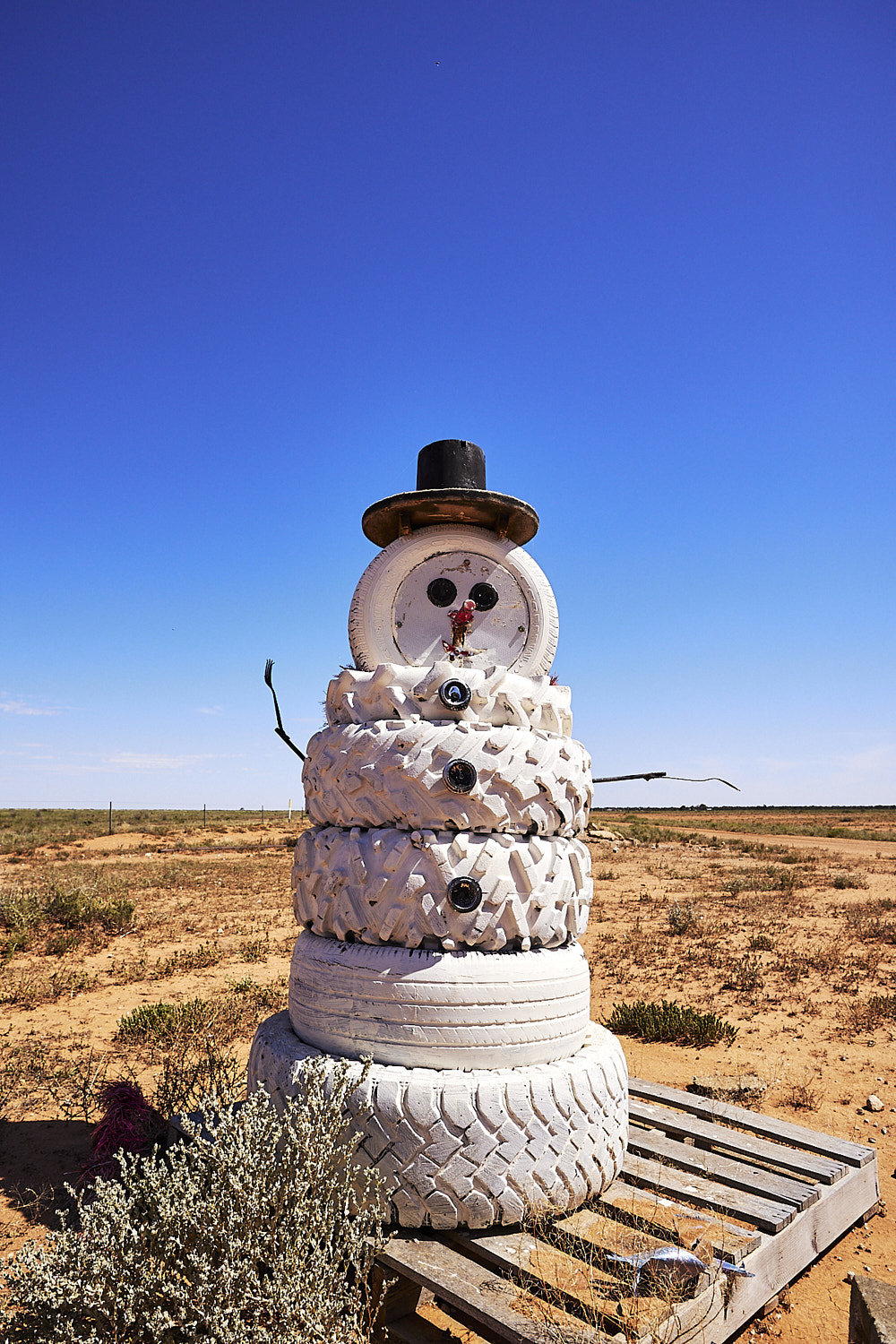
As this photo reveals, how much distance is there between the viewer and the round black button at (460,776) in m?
2.99

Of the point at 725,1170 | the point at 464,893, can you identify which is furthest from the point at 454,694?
the point at 725,1170

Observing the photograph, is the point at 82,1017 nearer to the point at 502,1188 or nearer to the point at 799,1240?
the point at 502,1188

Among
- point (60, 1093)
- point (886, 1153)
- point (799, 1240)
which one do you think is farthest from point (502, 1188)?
point (60, 1093)

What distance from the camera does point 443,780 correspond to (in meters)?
3.02

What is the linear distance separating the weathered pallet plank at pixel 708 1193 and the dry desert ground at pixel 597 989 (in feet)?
1.36

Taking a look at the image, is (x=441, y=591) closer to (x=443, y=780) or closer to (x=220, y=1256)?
(x=443, y=780)

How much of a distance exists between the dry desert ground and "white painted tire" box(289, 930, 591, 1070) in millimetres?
1497

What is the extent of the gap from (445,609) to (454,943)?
1577mm

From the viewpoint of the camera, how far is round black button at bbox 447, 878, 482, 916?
2939 mm

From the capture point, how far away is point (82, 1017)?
709cm

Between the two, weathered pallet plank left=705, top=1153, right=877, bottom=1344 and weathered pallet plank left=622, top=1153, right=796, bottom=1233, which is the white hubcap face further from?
weathered pallet plank left=705, top=1153, right=877, bottom=1344

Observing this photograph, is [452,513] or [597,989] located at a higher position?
[452,513]

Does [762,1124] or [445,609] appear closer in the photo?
[445,609]

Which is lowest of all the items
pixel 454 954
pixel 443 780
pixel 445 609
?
pixel 454 954
